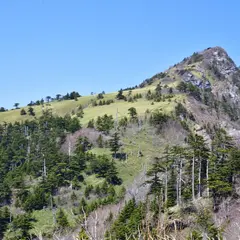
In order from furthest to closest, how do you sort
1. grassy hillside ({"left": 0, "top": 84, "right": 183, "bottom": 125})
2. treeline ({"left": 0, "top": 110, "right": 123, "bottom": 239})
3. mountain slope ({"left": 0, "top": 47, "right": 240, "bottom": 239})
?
grassy hillside ({"left": 0, "top": 84, "right": 183, "bottom": 125}), treeline ({"left": 0, "top": 110, "right": 123, "bottom": 239}), mountain slope ({"left": 0, "top": 47, "right": 240, "bottom": 239})

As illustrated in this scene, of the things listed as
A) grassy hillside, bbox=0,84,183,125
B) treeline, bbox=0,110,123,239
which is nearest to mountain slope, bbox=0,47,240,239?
treeline, bbox=0,110,123,239

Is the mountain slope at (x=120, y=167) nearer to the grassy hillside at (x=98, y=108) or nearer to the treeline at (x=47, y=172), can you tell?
the treeline at (x=47, y=172)

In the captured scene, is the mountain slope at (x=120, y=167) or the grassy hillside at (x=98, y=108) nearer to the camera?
the mountain slope at (x=120, y=167)

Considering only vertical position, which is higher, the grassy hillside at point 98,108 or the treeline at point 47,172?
the grassy hillside at point 98,108

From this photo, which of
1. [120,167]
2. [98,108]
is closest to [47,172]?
[120,167]

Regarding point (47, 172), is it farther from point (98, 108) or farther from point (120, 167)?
point (98, 108)

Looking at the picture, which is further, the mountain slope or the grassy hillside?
the grassy hillside

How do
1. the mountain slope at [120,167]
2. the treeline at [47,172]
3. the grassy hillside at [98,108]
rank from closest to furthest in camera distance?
the mountain slope at [120,167] → the treeline at [47,172] → the grassy hillside at [98,108]

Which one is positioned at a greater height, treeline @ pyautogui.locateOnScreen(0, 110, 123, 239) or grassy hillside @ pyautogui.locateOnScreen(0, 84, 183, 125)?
grassy hillside @ pyautogui.locateOnScreen(0, 84, 183, 125)

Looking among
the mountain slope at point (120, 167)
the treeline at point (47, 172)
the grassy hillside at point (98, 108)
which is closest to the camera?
the mountain slope at point (120, 167)

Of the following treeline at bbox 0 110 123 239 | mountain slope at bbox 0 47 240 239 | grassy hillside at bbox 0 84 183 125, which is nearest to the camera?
mountain slope at bbox 0 47 240 239

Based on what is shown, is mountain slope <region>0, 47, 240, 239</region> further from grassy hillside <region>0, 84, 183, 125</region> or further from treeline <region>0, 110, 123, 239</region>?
grassy hillside <region>0, 84, 183, 125</region>

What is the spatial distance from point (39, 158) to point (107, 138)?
17.6 meters

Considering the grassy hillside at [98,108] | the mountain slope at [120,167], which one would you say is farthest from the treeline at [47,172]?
the grassy hillside at [98,108]
